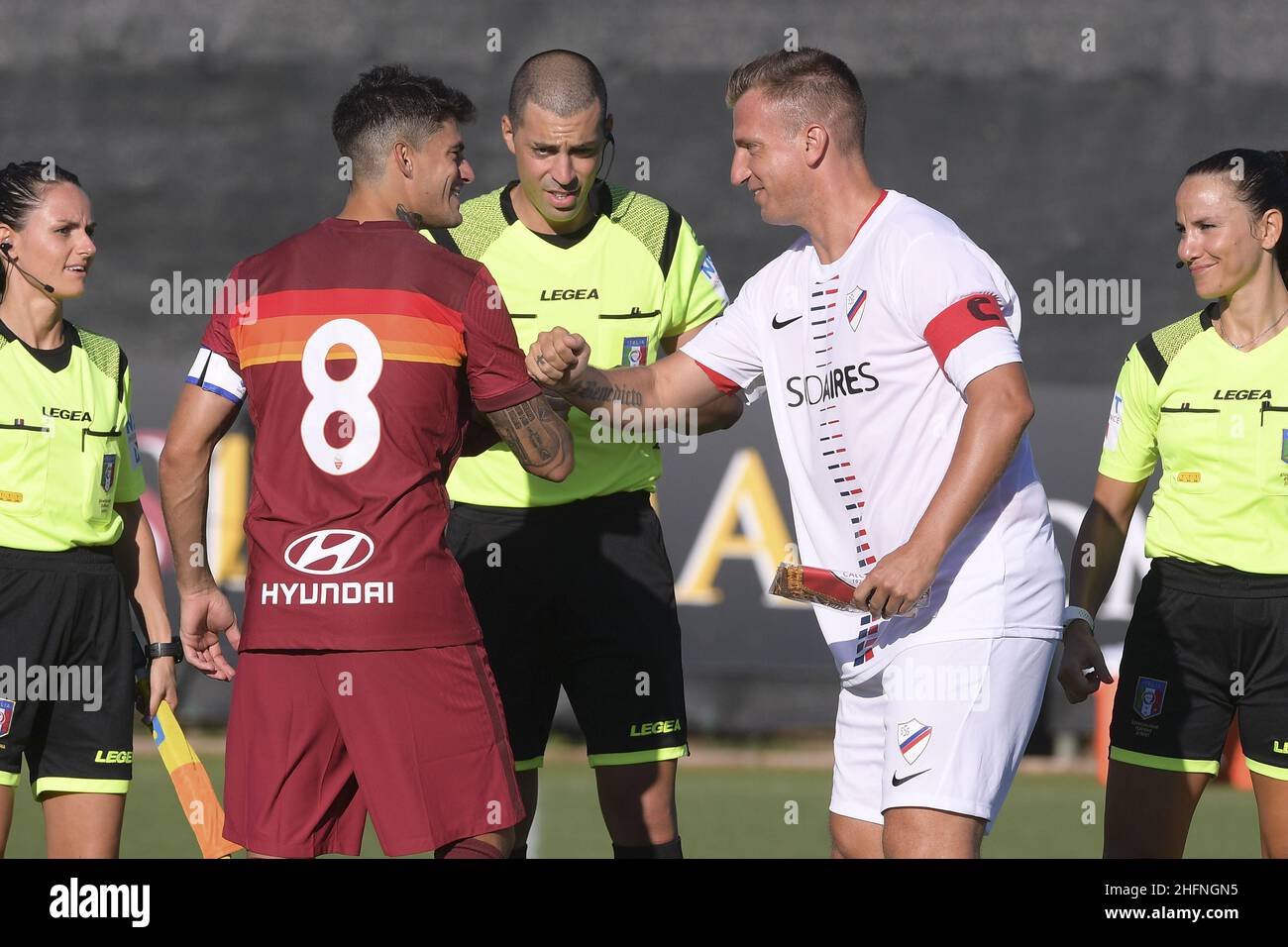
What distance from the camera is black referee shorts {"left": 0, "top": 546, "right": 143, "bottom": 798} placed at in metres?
5.04

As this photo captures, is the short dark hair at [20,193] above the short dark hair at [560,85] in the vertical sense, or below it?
below

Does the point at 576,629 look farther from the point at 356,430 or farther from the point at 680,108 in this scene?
the point at 680,108

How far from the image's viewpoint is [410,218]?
4297mm

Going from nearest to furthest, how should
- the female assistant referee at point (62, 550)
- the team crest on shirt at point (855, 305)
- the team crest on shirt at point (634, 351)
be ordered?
the team crest on shirt at point (855, 305) < the female assistant referee at point (62, 550) < the team crest on shirt at point (634, 351)

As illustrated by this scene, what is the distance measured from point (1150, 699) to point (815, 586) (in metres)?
1.46

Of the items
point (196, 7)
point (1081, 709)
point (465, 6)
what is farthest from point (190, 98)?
point (1081, 709)

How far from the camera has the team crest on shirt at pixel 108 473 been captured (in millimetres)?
5195

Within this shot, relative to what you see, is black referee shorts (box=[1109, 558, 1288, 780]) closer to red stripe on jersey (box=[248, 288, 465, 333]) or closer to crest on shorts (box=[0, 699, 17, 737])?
red stripe on jersey (box=[248, 288, 465, 333])

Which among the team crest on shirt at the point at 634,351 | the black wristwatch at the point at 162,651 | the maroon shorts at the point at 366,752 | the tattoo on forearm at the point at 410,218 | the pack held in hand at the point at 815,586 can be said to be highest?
the tattoo on forearm at the point at 410,218

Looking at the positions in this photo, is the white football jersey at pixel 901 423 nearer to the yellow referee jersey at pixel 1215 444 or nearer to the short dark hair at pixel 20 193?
the yellow referee jersey at pixel 1215 444

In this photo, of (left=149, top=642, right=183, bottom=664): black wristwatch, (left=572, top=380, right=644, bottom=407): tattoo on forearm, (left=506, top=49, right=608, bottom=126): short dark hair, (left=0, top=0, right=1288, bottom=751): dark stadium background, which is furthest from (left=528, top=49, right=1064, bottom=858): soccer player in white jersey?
(left=0, top=0, right=1288, bottom=751): dark stadium background

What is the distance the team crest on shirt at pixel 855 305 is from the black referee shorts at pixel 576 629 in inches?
51.4

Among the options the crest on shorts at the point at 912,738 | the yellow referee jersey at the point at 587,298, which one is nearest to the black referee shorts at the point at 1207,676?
the crest on shorts at the point at 912,738
